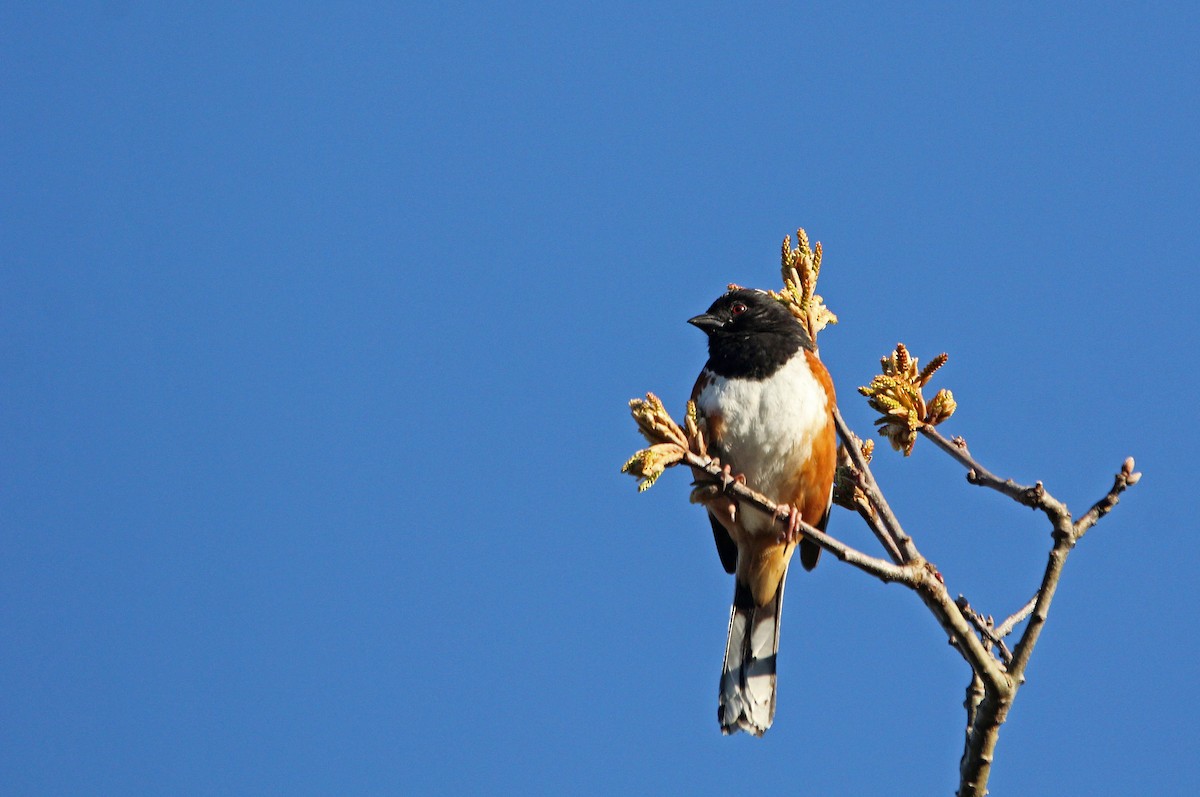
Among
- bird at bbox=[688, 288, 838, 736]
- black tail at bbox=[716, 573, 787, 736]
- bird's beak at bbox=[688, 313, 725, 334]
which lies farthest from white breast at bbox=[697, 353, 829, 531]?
black tail at bbox=[716, 573, 787, 736]

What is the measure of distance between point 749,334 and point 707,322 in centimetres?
22

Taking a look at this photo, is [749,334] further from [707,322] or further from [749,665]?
[749,665]

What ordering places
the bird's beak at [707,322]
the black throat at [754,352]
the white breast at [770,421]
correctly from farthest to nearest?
the bird's beak at [707,322], the black throat at [754,352], the white breast at [770,421]

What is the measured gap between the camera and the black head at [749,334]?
184 inches

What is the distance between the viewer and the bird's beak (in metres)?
4.96

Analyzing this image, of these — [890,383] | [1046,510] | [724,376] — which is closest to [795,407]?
[724,376]

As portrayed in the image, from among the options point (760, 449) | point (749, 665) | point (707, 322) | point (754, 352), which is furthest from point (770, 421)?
point (749, 665)

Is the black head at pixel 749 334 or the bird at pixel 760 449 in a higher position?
the black head at pixel 749 334

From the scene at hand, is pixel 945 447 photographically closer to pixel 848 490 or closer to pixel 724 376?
pixel 848 490

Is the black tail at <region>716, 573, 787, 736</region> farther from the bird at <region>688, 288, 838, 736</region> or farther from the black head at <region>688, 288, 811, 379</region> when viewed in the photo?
the black head at <region>688, 288, 811, 379</region>

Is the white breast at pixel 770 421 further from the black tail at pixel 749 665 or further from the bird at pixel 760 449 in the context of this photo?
the black tail at pixel 749 665

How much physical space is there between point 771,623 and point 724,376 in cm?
109

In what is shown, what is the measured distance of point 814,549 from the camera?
16.3 feet

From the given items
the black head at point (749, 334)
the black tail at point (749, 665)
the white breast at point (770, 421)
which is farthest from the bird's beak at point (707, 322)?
the black tail at point (749, 665)
